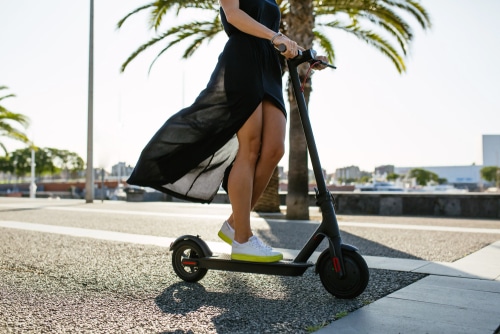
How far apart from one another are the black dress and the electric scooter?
201 millimetres

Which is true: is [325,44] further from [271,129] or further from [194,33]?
[271,129]

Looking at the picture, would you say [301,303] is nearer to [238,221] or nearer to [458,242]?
[238,221]

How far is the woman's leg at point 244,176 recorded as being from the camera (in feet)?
9.72

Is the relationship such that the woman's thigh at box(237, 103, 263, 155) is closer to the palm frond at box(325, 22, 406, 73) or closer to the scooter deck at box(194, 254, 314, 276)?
the scooter deck at box(194, 254, 314, 276)

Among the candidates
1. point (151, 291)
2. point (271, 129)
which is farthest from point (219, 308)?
Answer: point (271, 129)

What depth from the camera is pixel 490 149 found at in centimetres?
16525

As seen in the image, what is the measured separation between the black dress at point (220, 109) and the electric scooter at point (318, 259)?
0.66 ft

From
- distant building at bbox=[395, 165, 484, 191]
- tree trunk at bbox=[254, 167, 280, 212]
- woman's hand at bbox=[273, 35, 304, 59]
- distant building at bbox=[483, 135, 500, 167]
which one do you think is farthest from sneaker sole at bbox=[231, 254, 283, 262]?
distant building at bbox=[483, 135, 500, 167]

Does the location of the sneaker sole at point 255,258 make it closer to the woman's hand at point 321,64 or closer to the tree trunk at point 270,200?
the woman's hand at point 321,64

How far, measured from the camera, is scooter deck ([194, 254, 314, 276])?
8.96 feet

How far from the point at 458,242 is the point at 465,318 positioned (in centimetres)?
351

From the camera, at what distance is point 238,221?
297 cm

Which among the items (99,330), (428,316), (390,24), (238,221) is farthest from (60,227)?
(390,24)

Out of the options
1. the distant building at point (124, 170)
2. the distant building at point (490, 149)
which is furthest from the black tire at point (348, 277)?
the distant building at point (490, 149)
